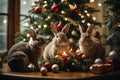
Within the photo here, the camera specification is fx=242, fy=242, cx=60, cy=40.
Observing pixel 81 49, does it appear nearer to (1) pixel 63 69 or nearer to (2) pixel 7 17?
(1) pixel 63 69

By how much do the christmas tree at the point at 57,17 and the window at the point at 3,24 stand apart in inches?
11.6

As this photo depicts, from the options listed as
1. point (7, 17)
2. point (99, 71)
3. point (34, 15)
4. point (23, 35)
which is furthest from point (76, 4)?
point (99, 71)

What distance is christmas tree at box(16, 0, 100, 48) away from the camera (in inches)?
102

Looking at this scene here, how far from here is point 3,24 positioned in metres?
2.95

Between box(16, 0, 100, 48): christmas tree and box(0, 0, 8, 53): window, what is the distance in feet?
0.96

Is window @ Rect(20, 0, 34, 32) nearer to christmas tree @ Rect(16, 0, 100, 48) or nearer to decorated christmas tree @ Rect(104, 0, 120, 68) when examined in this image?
christmas tree @ Rect(16, 0, 100, 48)

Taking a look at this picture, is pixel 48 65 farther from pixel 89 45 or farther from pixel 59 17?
pixel 59 17

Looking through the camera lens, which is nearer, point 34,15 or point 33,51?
point 33,51

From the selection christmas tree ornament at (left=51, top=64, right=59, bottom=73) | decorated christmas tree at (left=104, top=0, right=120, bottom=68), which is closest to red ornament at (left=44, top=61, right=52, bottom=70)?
christmas tree ornament at (left=51, top=64, right=59, bottom=73)

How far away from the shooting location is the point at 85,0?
9.02 feet

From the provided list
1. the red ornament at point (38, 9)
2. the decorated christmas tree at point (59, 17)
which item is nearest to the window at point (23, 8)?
the decorated christmas tree at point (59, 17)

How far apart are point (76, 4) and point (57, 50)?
814 mm

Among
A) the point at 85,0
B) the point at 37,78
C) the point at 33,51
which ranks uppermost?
the point at 85,0

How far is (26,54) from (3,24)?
116 centimetres
